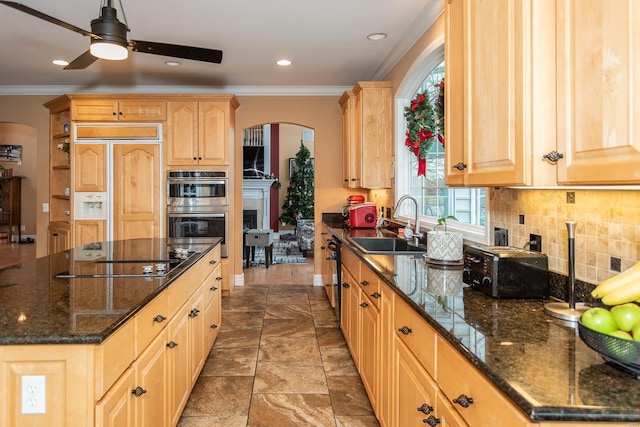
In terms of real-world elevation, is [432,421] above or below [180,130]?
below

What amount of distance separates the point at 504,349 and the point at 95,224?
17.4 ft

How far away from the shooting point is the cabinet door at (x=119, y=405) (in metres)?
1.32

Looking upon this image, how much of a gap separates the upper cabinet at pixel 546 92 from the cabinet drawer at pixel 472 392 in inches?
23.7

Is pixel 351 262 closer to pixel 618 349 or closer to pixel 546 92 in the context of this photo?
pixel 546 92

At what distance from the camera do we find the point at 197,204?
537cm

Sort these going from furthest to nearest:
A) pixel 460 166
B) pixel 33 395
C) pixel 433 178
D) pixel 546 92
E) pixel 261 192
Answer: pixel 261 192
pixel 433 178
pixel 460 166
pixel 546 92
pixel 33 395

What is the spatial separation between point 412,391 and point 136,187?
459cm

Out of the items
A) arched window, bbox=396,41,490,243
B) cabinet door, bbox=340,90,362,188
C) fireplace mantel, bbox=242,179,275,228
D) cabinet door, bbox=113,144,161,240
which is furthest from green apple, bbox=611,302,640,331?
fireplace mantel, bbox=242,179,275,228

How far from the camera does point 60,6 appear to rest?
3.41 m

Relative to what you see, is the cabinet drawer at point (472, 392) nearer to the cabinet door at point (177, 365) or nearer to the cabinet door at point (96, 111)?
the cabinet door at point (177, 365)

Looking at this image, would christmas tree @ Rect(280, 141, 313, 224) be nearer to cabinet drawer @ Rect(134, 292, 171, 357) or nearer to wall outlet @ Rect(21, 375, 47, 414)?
cabinet drawer @ Rect(134, 292, 171, 357)

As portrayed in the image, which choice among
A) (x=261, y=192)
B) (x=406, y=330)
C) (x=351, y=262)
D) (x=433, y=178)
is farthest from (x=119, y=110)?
(x=261, y=192)

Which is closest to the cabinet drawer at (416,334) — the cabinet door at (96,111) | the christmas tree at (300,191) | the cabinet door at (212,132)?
the cabinet door at (212,132)

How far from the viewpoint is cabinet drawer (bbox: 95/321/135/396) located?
1.31 m
